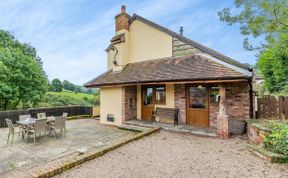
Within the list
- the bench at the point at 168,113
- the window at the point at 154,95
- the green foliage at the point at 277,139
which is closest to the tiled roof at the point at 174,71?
the window at the point at 154,95

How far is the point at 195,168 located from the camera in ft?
13.8

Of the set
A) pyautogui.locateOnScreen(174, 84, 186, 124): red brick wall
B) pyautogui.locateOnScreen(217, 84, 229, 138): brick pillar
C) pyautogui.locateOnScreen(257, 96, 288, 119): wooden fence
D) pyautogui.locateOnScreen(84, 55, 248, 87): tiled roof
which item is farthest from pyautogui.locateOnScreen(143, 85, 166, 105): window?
pyautogui.locateOnScreen(257, 96, 288, 119): wooden fence

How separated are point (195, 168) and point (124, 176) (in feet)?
6.26

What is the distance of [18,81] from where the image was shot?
46.0 feet

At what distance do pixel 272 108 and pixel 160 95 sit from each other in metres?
5.78

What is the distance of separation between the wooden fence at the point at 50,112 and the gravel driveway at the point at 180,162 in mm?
10103

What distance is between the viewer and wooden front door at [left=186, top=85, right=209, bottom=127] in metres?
8.71

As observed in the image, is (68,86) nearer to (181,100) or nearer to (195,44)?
(181,100)

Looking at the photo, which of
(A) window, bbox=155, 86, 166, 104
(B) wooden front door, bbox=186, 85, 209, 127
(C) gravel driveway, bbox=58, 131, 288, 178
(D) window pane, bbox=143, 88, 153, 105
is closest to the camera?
(C) gravel driveway, bbox=58, 131, 288, 178

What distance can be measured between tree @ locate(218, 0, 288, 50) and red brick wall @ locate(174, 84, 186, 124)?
5297 mm

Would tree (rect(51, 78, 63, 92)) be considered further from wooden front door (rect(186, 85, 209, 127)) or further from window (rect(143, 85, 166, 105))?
wooden front door (rect(186, 85, 209, 127))

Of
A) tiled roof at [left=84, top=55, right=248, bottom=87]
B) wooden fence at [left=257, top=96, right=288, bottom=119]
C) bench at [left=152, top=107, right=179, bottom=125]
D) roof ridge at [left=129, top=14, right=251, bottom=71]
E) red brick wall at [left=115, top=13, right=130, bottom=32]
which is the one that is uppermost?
red brick wall at [left=115, top=13, right=130, bottom=32]

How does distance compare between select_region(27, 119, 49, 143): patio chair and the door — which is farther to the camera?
the door

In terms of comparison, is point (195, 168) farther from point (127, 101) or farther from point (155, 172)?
point (127, 101)
